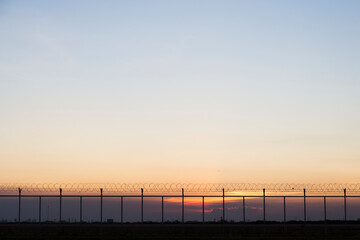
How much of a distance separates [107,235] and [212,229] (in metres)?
10.8

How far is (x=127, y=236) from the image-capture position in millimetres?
37906

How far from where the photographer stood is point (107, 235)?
38.5 meters

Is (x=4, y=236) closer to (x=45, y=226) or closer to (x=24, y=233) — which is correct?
(x=24, y=233)

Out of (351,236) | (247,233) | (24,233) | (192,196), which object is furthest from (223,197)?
(24,233)

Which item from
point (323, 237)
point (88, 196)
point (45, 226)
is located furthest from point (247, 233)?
point (45, 226)

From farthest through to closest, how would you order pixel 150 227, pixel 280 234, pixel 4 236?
pixel 150 227 → pixel 280 234 → pixel 4 236

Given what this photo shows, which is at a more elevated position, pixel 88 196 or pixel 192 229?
pixel 88 196

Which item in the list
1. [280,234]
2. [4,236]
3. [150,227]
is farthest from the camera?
→ [150,227]

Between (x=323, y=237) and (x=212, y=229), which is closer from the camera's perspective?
(x=323, y=237)

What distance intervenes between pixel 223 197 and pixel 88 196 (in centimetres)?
929

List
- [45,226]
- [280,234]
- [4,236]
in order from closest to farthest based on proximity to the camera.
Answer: [4,236] → [280,234] → [45,226]

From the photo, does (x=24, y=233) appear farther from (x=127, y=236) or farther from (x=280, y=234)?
(x=280, y=234)

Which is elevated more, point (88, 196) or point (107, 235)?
point (88, 196)

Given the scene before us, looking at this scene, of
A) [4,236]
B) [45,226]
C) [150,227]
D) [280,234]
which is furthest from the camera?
[150,227]
